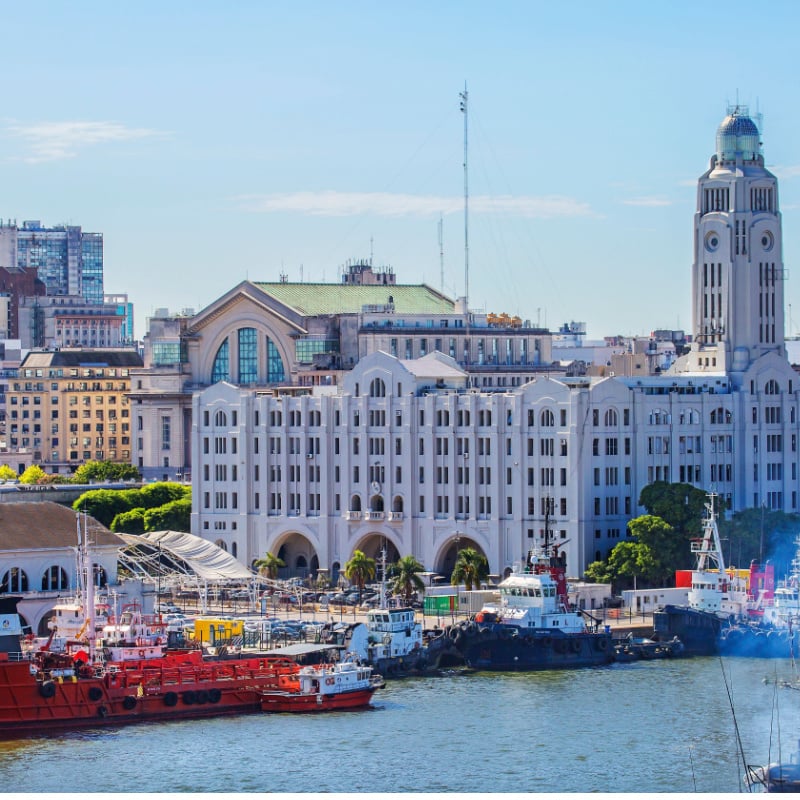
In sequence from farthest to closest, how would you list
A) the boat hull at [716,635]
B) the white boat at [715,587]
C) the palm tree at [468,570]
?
the palm tree at [468,570] → the white boat at [715,587] → the boat hull at [716,635]

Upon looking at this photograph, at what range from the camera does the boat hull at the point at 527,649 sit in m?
88.4

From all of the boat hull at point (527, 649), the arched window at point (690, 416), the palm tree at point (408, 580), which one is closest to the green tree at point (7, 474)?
the palm tree at point (408, 580)

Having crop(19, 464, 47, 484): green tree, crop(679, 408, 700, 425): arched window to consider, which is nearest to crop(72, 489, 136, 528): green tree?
crop(19, 464, 47, 484): green tree

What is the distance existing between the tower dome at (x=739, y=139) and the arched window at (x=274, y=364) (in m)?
26.8

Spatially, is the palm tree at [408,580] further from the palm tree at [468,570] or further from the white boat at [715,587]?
the white boat at [715,587]

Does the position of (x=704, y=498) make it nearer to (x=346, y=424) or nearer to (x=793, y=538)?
(x=793, y=538)

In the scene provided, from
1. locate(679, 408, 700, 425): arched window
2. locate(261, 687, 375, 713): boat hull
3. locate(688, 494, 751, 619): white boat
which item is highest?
locate(679, 408, 700, 425): arched window

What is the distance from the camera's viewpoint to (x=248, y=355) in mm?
132000

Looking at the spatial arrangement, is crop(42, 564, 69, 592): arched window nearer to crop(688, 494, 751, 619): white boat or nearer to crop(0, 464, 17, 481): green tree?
crop(688, 494, 751, 619): white boat

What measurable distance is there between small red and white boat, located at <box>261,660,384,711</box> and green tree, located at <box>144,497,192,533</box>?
4092 cm

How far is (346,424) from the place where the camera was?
112688 mm

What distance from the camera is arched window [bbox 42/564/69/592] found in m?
89.4

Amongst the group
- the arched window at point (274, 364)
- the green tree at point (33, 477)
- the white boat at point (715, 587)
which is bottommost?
the white boat at point (715, 587)

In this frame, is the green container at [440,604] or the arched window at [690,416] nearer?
the green container at [440,604]
